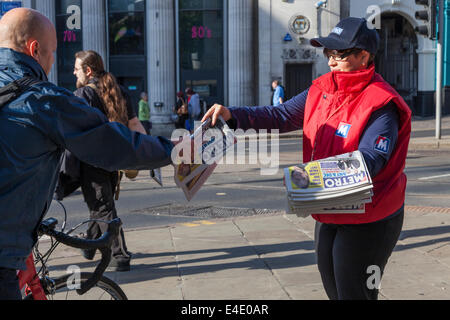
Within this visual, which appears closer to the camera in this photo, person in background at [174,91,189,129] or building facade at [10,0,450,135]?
person in background at [174,91,189,129]

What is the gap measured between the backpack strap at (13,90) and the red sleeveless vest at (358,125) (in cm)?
147

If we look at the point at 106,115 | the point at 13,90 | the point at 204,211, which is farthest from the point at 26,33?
the point at 204,211

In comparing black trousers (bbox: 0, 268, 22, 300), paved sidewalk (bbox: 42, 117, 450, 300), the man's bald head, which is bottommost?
paved sidewalk (bbox: 42, 117, 450, 300)

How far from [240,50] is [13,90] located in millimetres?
24255

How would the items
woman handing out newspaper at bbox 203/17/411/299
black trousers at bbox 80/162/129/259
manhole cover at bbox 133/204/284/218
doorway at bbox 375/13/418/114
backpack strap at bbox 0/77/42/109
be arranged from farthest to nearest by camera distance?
doorway at bbox 375/13/418/114 < manhole cover at bbox 133/204/284/218 < black trousers at bbox 80/162/129/259 < woman handing out newspaper at bbox 203/17/411/299 < backpack strap at bbox 0/77/42/109

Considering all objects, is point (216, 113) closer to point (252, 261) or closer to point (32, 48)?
point (32, 48)

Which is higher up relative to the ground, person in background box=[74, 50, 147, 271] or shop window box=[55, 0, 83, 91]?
shop window box=[55, 0, 83, 91]

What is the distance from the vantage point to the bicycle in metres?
2.78

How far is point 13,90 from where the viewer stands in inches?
91.7

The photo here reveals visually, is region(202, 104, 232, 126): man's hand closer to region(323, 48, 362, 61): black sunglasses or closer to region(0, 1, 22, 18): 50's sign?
region(323, 48, 362, 61): black sunglasses

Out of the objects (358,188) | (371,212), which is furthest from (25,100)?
(371,212)

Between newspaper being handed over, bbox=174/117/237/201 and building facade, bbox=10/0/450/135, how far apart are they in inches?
909

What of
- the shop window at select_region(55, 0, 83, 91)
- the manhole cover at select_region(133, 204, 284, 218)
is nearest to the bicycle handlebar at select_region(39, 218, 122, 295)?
the manhole cover at select_region(133, 204, 284, 218)

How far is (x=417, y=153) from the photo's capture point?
16.1 metres
